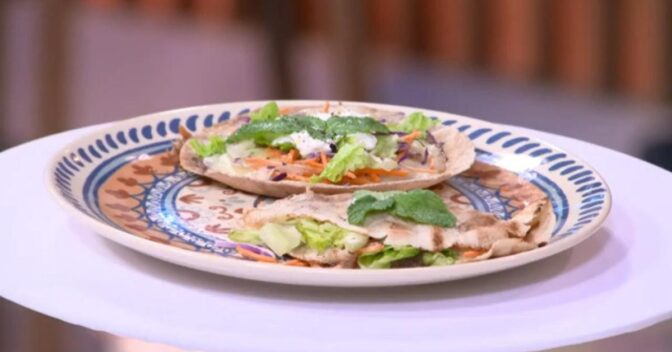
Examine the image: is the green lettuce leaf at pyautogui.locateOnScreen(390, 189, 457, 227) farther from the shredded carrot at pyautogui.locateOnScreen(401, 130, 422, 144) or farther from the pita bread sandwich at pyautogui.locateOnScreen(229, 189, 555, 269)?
the shredded carrot at pyautogui.locateOnScreen(401, 130, 422, 144)

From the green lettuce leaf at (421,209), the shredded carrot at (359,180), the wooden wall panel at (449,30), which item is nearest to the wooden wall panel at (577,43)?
the wooden wall panel at (449,30)

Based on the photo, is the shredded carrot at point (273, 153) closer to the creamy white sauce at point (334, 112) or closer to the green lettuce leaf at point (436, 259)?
the creamy white sauce at point (334, 112)

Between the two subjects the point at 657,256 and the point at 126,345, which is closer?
the point at 657,256

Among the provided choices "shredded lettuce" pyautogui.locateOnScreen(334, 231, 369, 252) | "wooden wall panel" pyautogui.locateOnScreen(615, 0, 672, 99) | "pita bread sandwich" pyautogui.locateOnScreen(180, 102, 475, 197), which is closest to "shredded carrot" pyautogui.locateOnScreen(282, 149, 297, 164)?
"pita bread sandwich" pyautogui.locateOnScreen(180, 102, 475, 197)

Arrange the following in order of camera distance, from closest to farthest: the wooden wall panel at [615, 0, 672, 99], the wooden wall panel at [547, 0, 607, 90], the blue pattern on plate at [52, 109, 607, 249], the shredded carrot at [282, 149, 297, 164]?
the blue pattern on plate at [52, 109, 607, 249]
the shredded carrot at [282, 149, 297, 164]
the wooden wall panel at [615, 0, 672, 99]
the wooden wall panel at [547, 0, 607, 90]

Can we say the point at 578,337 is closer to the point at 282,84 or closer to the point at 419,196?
the point at 419,196

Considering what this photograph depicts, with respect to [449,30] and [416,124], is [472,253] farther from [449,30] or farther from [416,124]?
[449,30]

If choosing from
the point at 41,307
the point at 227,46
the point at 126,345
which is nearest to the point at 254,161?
the point at 41,307

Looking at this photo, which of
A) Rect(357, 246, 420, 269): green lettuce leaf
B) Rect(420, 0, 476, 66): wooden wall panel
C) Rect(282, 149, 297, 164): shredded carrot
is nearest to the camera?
Rect(357, 246, 420, 269): green lettuce leaf
